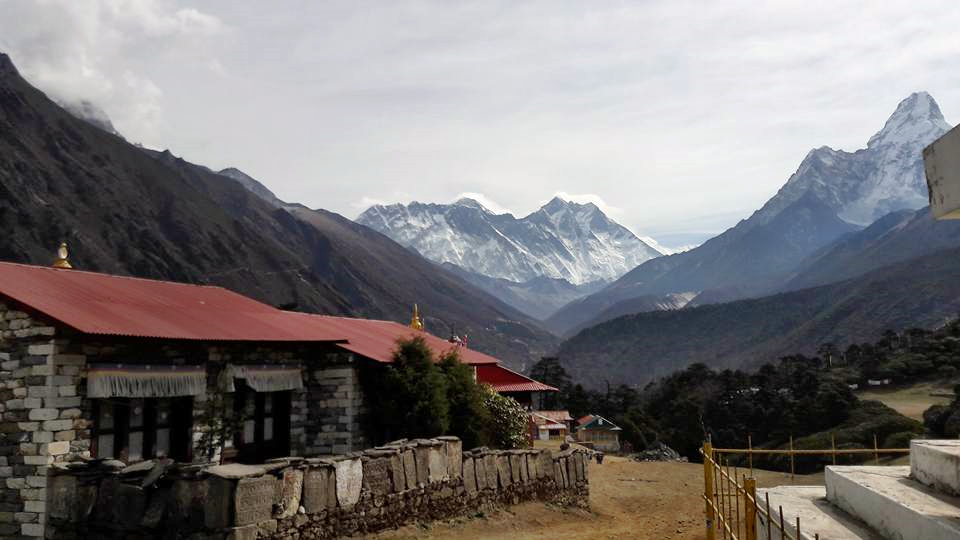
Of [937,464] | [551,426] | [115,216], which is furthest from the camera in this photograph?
[115,216]

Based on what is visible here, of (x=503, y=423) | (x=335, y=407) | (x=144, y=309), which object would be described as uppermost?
(x=144, y=309)

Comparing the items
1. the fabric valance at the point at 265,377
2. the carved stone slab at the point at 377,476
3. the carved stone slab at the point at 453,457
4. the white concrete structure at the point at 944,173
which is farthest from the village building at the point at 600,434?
the white concrete structure at the point at 944,173

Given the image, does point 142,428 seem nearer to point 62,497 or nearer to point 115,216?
point 62,497

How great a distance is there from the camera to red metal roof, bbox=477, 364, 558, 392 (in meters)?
32.4

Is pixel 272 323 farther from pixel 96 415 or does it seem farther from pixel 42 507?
pixel 42 507

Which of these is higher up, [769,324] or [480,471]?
[769,324]

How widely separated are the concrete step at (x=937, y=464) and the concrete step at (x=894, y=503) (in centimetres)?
8

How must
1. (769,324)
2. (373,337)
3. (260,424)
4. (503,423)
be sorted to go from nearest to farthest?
(260,424), (503,423), (373,337), (769,324)

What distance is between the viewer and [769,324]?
14412 centimetres

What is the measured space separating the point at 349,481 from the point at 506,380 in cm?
2160

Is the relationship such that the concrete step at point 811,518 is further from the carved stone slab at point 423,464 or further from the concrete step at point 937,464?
the carved stone slab at point 423,464

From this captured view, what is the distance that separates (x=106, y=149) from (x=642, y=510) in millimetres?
117322

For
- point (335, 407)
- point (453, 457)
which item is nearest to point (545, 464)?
point (453, 457)

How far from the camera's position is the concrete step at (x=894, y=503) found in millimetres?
6270
